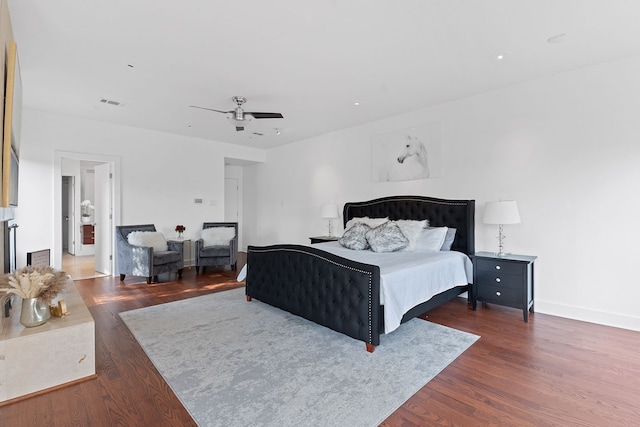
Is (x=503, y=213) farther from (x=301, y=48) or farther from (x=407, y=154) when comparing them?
(x=301, y=48)

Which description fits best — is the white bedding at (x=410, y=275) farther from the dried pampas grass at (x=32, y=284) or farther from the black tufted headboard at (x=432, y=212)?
the dried pampas grass at (x=32, y=284)

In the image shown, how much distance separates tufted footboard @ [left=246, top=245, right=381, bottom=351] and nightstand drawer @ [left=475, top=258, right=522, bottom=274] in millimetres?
1845

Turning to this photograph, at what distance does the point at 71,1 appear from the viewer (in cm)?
236

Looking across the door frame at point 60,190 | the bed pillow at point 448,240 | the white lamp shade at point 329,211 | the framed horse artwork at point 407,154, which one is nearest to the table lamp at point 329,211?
the white lamp shade at point 329,211

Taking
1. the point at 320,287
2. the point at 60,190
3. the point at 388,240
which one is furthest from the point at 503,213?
the point at 60,190

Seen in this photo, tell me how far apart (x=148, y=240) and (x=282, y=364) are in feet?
13.0

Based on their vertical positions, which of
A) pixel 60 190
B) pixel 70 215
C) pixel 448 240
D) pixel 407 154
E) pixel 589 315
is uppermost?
pixel 407 154

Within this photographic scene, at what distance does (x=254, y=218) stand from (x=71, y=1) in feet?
20.9

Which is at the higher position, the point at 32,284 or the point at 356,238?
the point at 356,238

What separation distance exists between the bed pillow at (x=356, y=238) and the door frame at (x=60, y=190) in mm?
4263

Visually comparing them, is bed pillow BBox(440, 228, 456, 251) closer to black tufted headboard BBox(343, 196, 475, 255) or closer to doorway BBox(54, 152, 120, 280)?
black tufted headboard BBox(343, 196, 475, 255)

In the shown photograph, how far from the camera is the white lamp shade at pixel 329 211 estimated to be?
19.3ft

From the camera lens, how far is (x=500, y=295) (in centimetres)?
375

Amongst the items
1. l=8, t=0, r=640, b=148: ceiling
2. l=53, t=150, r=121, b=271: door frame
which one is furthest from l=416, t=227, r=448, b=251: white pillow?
l=53, t=150, r=121, b=271: door frame
